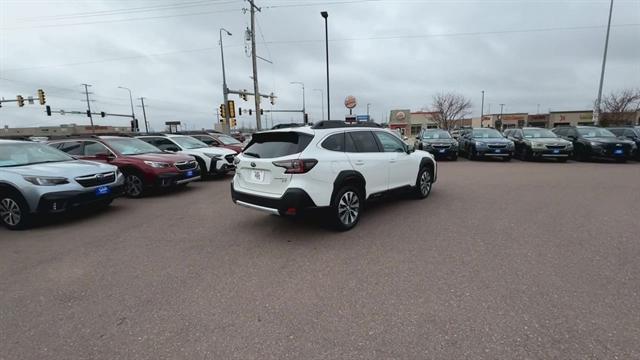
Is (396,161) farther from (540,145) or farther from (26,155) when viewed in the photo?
(540,145)

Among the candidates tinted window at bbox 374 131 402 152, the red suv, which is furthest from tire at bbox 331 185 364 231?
the red suv

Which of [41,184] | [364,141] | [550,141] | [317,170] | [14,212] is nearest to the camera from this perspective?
[317,170]

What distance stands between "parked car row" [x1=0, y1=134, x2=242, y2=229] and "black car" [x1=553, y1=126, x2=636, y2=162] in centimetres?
1583

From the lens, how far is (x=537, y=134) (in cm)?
1479

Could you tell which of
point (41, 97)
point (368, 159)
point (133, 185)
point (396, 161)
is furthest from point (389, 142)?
point (41, 97)

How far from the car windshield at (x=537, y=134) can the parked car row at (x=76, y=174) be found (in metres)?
14.9

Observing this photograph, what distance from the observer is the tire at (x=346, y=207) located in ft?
15.6

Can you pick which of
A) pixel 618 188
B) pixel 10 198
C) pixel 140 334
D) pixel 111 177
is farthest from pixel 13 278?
pixel 618 188

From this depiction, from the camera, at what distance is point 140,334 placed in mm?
2596

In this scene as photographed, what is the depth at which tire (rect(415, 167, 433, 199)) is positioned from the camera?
6849 mm

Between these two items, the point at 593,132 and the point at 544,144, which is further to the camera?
the point at 593,132

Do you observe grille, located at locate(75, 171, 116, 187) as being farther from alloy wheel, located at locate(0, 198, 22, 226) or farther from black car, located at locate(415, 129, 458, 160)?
black car, located at locate(415, 129, 458, 160)

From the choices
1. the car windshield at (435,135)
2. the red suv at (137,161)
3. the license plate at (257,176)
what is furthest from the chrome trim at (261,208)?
the car windshield at (435,135)

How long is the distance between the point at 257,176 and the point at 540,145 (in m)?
13.8
